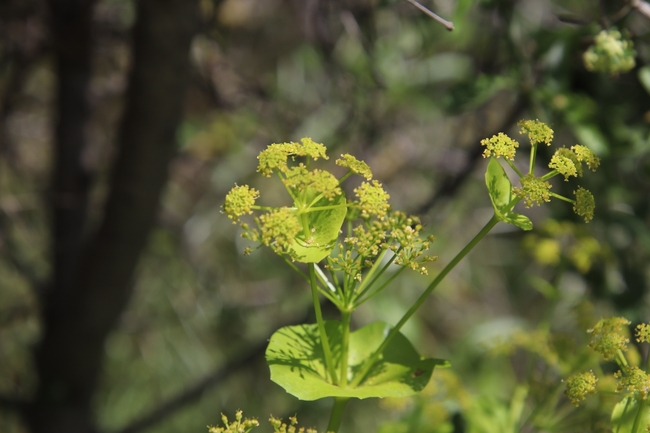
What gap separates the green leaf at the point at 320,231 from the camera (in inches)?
25.2

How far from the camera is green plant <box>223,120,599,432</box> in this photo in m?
0.63

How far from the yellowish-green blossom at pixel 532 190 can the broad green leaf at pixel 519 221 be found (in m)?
0.02

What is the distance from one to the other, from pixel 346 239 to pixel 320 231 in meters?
0.05

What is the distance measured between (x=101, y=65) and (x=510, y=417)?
187cm

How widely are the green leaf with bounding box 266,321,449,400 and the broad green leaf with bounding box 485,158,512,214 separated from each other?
0.59 ft

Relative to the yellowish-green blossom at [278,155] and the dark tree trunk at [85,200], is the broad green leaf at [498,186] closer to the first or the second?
the yellowish-green blossom at [278,155]

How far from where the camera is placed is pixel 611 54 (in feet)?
3.26

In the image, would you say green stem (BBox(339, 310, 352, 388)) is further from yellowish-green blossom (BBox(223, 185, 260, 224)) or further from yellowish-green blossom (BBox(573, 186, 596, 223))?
yellowish-green blossom (BBox(573, 186, 596, 223))

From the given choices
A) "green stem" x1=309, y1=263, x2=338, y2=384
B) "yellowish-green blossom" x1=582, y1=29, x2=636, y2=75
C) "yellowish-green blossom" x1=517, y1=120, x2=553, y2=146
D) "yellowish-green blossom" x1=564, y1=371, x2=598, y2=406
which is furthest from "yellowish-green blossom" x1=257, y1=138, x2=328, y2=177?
"yellowish-green blossom" x1=582, y1=29, x2=636, y2=75

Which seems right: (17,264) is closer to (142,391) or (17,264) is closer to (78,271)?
(78,271)

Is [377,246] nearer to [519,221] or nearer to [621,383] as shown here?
[519,221]

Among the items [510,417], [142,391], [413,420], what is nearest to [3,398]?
[142,391]

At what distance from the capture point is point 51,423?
1639 millimetres

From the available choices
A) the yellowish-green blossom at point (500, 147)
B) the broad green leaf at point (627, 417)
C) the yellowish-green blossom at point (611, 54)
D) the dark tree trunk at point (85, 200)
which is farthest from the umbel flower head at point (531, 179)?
the dark tree trunk at point (85, 200)
